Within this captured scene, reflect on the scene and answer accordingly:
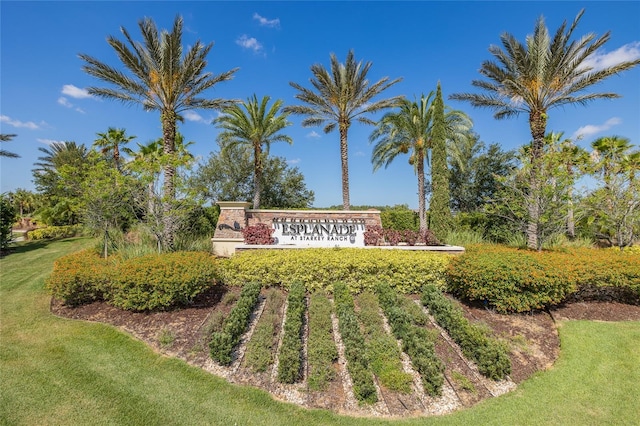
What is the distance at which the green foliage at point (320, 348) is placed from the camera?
4.30 metres

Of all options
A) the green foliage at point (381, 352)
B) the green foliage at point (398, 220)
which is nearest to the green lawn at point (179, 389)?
the green foliage at point (381, 352)

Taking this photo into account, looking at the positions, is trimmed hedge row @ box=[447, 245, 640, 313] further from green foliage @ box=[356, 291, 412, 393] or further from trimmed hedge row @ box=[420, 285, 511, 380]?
green foliage @ box=[356, 291, 412, 393]

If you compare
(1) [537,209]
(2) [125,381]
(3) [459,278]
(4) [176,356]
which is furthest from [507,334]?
(2) [125,381]

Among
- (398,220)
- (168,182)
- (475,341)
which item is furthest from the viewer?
(398,220)

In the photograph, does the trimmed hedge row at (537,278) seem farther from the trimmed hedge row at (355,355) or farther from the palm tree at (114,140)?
the palm tree at (114,140)

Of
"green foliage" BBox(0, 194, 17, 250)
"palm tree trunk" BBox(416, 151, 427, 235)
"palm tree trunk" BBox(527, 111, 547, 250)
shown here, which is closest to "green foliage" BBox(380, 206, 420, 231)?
"palm tree trunk" BBox(416, 151, 427, 235)

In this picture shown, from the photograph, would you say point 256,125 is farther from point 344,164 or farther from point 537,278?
point 537,278

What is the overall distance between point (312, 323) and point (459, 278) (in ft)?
12.4

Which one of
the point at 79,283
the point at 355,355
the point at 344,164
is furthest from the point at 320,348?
the point at 344,164

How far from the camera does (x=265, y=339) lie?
5.07m

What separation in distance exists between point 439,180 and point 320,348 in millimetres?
13630

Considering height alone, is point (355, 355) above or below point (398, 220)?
below

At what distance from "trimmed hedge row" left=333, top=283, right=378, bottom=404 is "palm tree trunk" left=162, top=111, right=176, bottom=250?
237 inches

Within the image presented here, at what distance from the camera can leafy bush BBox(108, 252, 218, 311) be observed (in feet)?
19.8
